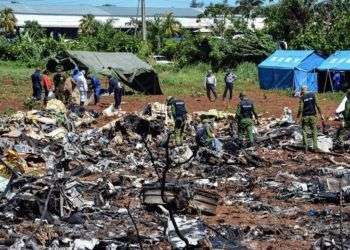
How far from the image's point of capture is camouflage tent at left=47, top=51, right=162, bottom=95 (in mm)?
26844

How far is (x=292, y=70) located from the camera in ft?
92.5

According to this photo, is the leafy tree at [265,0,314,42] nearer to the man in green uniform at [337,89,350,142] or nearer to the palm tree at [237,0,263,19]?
the man in green uniform at [337,89,350,142]

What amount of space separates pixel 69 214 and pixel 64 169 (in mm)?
3731

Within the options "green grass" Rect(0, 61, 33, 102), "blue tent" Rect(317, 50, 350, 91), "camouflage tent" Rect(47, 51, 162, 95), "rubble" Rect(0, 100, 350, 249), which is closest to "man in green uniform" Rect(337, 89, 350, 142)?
"rubble" Rect(0, 100, 350, 249)

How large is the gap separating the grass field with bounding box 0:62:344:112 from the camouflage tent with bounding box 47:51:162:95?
0.87 m

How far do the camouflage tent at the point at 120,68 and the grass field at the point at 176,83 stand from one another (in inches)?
34.2

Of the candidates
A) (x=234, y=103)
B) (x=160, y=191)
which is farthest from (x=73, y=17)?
(x=160, y=191)

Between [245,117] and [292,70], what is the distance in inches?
→ 556

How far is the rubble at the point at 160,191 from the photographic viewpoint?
8.32 metres

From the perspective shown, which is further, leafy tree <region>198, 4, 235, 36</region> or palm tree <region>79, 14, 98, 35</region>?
palm tree <region>79, 14, 98, 35</region>

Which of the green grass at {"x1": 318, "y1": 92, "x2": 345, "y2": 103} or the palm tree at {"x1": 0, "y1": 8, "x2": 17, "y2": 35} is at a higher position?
the palm tree at {"x1": 0, "y1": 8, "x2": 17, "y2": 35}

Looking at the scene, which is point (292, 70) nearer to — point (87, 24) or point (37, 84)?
point (37, 84)

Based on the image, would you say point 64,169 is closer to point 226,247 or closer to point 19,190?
point 19,190

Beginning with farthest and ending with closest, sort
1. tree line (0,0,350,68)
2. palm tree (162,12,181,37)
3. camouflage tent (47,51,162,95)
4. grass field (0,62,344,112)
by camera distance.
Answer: palm tree (162,12,181,37)
tree line (0,0,350,68)
camouflage tent (47,51,162,95)
grass field (0,62,344,112)
